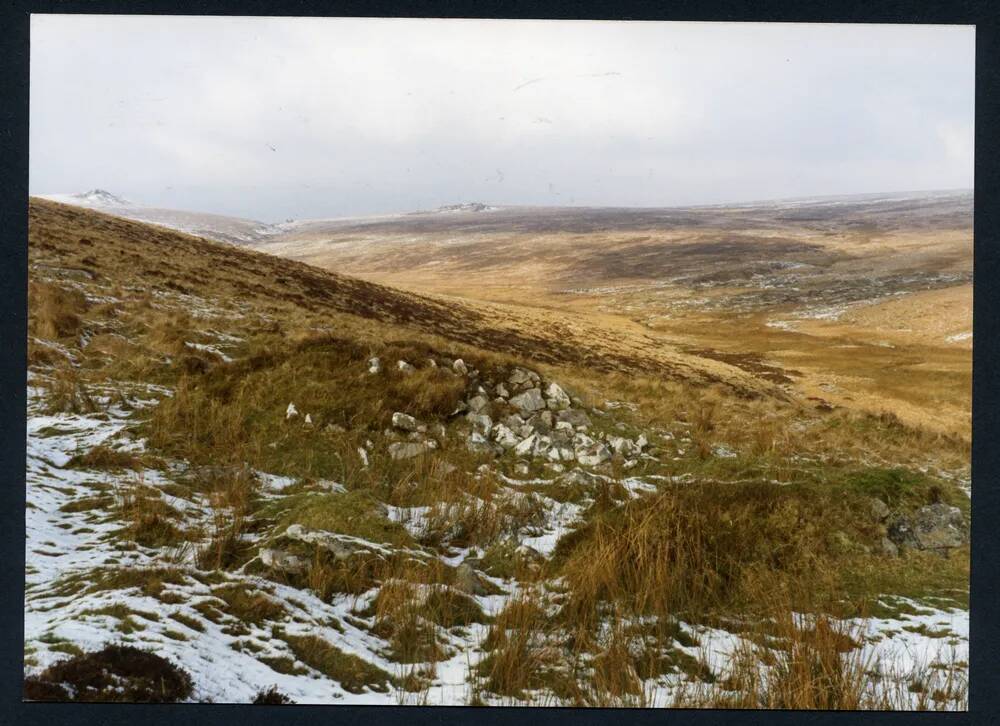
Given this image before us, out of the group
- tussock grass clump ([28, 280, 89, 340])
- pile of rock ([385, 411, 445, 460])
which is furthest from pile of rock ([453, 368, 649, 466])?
tussock grass clump ([28, 280, 89, 340])

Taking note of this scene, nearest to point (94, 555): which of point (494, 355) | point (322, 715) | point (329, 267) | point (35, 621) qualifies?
point (35, 621)

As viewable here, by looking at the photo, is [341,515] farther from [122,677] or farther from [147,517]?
[122,677]

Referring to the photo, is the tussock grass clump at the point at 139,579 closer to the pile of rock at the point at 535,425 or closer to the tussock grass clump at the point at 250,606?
the tussock grass clump at the point at 250,606

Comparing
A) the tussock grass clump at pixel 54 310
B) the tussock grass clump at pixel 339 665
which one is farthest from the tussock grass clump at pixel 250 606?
the tussock grass clump at pixel 54 310

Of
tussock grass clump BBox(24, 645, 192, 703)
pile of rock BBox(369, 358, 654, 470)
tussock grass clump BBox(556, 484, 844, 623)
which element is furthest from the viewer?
pile of rock BBox(369, 358, 654, 470)

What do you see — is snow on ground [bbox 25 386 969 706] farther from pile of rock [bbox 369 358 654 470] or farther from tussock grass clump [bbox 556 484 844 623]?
pile of rock [bbox 369 358 654 470]

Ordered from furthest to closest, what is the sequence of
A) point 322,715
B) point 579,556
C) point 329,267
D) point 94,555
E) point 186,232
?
point 329,267
point 186,232
point 579,556
point 94,555
point 322,715

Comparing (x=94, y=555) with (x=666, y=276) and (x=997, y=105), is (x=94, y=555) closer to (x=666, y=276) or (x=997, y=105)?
(x=666, y=276)

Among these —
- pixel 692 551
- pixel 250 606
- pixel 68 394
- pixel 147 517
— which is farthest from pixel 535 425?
pixel 68 394
